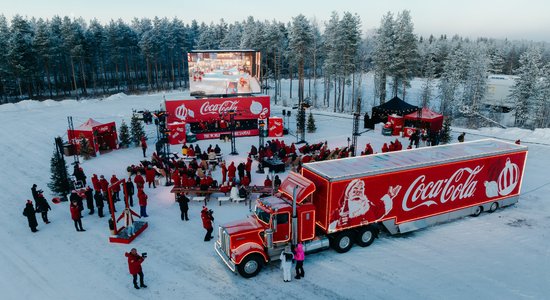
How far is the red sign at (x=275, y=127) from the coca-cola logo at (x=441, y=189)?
1716 cm

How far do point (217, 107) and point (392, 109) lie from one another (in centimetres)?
1504

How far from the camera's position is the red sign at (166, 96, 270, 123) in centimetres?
2905

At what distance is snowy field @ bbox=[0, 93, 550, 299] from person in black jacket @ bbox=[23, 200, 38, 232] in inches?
14.1

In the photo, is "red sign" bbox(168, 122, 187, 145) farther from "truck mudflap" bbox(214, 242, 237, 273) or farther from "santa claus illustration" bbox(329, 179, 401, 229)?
"santa claus illustration" bbox(329, 179, 401, 229)

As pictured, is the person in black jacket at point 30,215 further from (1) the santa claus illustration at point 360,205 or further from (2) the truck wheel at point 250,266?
(1) the santa claus illustration at point 360,205

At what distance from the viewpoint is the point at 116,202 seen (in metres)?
16.6

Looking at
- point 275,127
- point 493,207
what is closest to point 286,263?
point 493,207

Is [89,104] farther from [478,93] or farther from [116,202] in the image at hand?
[478,93]

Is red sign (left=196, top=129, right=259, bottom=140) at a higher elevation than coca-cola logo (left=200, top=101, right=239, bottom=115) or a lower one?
lower

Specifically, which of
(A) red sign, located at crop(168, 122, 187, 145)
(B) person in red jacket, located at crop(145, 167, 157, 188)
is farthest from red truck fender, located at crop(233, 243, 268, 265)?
(A) red sign, located at crop(168, 122, 187, 145)

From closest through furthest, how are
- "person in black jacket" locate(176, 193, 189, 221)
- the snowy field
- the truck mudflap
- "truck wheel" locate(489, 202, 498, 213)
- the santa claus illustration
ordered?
the snowy field < the truck mudflap < the santa claus illustration < "person in black jacket" locate(176, 193, 189, 221) < "truck wheel" locate(489, 202, 498, 213)

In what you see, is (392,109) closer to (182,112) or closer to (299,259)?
(182,112)

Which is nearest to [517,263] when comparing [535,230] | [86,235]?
[535,230]

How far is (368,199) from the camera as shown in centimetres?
1172
